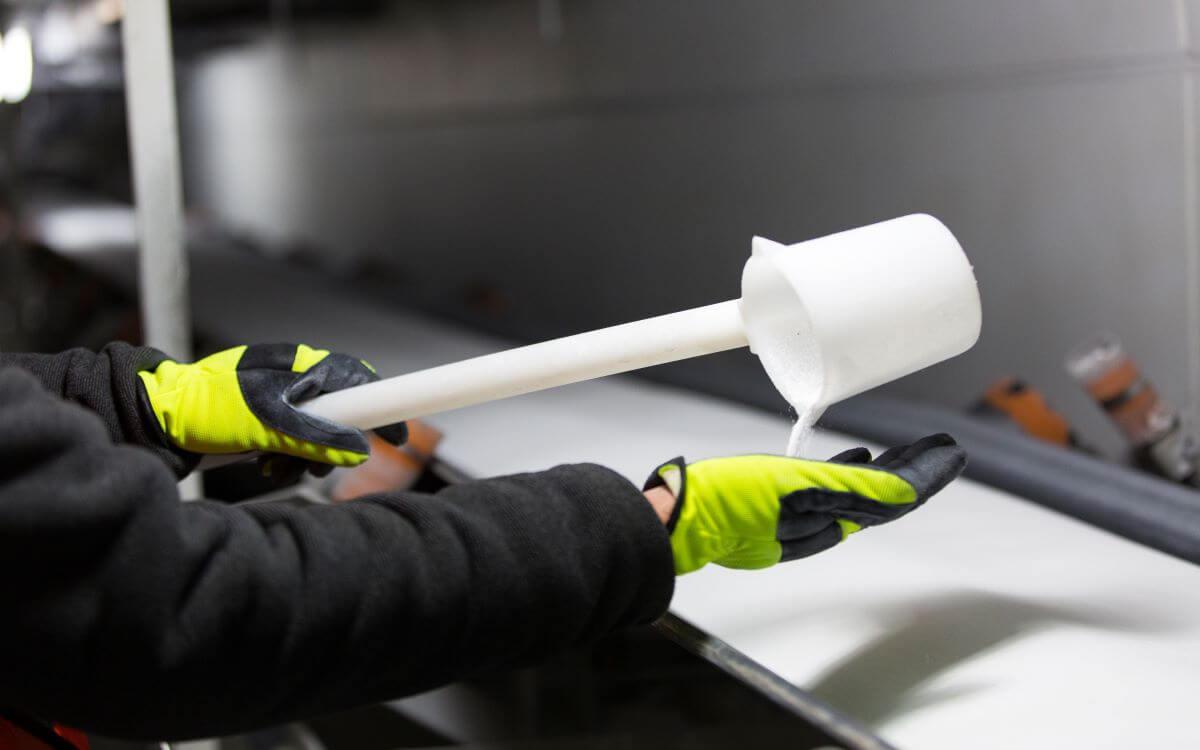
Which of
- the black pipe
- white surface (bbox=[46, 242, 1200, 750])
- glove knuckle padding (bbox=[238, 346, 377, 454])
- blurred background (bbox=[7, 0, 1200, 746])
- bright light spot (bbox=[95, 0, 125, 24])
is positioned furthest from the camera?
bright light spot (bbox=[95, 0, 125, 24])

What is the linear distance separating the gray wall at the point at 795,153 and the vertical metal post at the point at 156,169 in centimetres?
82

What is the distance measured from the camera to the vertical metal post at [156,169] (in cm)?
148

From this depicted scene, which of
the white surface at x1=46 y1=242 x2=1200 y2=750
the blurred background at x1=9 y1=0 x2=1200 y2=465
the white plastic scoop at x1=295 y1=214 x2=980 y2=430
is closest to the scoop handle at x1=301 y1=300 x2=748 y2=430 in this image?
the white plastic scoop at x1=295 y1=214 x2=980 y2=430

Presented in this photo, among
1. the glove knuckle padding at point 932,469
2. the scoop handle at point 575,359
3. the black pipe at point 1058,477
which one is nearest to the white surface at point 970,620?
the black pipe at point 1058,477

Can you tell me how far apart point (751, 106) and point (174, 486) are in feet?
6.24

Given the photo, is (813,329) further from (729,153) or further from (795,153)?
(729,153)

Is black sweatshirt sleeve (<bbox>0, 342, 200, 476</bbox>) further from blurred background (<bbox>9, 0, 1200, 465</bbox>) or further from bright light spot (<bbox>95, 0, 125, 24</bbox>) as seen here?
bright light spot (<bbox>95, 0, 125, 24</bbox>)

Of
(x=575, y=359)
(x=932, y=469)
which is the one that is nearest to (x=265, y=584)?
(x=575, y=359)

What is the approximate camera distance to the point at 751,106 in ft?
7.97

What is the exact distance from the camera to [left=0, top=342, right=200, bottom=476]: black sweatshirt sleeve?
44.9 inches

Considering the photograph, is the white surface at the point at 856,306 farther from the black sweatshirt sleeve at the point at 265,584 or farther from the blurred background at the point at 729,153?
the blurred background at the point at 729,153

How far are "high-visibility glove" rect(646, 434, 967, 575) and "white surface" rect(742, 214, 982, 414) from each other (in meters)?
0.08

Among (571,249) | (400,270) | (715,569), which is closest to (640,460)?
(715,569)

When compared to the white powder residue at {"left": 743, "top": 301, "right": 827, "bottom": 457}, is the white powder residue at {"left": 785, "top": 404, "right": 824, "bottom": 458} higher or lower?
lower
